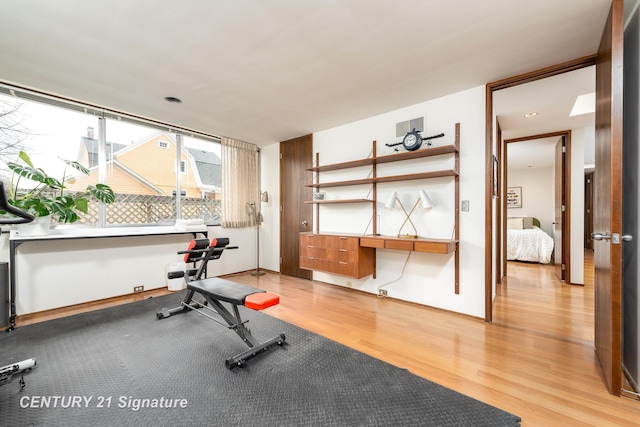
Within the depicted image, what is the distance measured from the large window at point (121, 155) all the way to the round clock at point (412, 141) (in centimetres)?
351

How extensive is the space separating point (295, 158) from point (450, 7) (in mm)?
3413

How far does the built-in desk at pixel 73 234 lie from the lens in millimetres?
2679

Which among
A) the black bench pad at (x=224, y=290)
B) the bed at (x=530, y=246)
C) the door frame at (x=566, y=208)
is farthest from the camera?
the bed at (x=530, y=246)

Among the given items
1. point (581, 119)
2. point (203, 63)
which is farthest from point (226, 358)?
point (581, 119)

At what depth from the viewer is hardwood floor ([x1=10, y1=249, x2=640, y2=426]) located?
5.37 feet

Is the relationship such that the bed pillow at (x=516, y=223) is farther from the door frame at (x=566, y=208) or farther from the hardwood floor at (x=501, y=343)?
the hardwood floor at (x=501, y=343)

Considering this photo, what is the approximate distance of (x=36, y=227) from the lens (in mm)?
2885

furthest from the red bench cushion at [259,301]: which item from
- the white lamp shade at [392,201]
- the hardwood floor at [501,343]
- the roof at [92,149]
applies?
the roof at [92,149]

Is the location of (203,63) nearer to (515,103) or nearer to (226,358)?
(226,358)

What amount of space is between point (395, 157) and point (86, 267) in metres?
4.27

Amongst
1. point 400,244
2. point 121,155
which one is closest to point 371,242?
point 400,244

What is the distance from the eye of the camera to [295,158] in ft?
A: 16.2

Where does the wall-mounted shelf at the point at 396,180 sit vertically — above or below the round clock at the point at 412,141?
below

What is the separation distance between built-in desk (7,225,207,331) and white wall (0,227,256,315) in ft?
0.45
